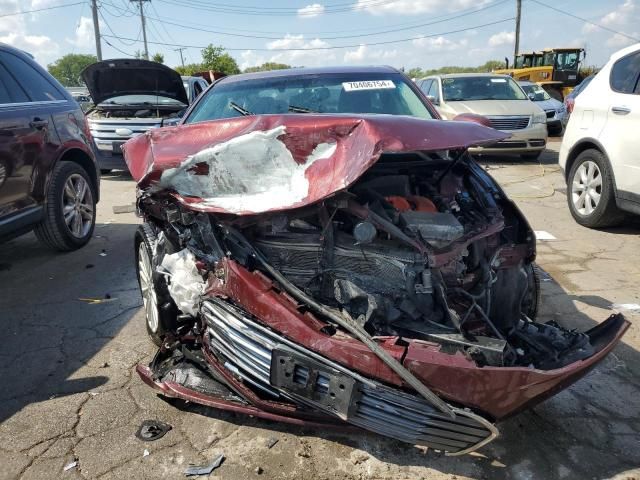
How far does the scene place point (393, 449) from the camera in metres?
2.32

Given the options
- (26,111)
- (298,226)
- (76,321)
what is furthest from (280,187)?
(26,111)

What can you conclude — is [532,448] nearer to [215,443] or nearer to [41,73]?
[215,443]

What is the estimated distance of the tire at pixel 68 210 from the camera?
189 inches

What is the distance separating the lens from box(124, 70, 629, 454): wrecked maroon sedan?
6.30 ft

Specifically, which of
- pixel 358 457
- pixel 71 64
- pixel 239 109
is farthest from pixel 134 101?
pixel 71 64

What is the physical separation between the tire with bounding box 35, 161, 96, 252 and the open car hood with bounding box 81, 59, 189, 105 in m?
2.34

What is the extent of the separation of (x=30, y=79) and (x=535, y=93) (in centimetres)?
1266

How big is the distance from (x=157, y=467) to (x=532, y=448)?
166 cm

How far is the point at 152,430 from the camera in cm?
245

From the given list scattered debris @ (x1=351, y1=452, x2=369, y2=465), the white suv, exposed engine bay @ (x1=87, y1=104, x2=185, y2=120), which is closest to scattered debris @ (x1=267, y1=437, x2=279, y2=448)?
scattered debris @ (x1=351, y1=452, x2=369, y2=465)

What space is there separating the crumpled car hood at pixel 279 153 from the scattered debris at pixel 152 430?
106 cm

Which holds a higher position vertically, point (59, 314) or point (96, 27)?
point (96, 27)

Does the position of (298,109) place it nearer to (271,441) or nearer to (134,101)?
(271,441)

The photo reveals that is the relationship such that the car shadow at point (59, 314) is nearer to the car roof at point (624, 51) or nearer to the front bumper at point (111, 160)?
the front bumper at point (111, 160)
